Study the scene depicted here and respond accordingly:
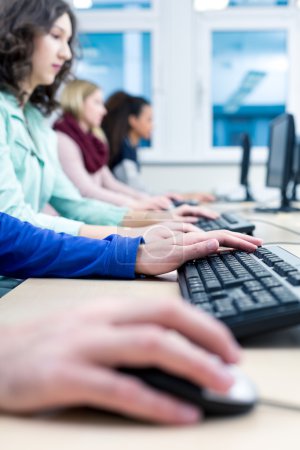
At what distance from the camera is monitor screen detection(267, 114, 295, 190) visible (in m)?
2.16

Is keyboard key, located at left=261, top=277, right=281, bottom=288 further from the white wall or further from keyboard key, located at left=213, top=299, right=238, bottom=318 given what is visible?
the white wall

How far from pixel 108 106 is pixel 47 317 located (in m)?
3.55

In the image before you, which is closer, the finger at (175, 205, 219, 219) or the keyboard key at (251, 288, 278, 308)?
the keyboard key at (251, 288, 278, 308)

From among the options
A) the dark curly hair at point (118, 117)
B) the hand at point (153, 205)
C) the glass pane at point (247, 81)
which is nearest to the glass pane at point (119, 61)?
the glass pane at point (247, 81)

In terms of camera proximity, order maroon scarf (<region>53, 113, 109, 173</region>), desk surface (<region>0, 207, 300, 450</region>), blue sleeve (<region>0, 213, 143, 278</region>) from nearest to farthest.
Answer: desk surface (<region>0, 207, 300, 450</region>) < blue sleeve (<region>0, 213, 143, 278</region>) < maroon scarf (<region>53, 113, 109, 173</region>)

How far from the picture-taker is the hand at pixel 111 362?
0.36 m

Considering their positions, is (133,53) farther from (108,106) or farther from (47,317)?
(47,317)

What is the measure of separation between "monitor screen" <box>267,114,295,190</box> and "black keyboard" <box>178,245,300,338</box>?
4.40ft

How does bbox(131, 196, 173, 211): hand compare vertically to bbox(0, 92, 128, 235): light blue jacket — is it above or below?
below

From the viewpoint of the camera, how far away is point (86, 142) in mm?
2838

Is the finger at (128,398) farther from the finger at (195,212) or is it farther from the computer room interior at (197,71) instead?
the computer room interior at (197,71)

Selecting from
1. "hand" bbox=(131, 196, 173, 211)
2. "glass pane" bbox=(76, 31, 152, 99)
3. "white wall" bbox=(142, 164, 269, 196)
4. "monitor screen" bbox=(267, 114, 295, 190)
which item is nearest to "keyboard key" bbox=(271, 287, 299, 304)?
"hand" bbox=(131, 196, 173, 211)

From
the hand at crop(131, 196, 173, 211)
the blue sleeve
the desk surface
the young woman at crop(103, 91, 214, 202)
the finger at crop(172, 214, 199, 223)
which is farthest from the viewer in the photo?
the young woman at crop(103, 91, 214, 202)

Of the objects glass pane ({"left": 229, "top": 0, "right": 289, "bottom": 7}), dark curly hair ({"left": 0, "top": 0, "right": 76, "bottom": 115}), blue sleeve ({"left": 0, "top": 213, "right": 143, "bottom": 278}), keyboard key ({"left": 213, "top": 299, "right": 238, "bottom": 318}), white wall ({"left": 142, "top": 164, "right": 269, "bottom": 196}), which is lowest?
white wall ({"left": 142, "top": 164, "right": 269, "bottom": 196})
